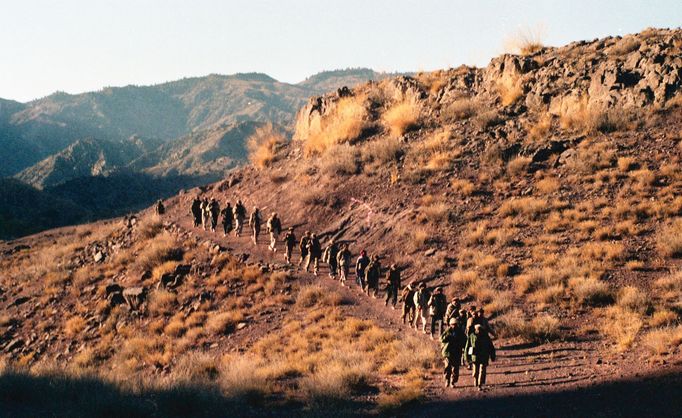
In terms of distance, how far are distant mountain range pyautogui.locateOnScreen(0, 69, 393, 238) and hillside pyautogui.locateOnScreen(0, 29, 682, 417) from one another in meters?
17.7

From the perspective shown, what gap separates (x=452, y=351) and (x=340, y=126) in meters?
21.7

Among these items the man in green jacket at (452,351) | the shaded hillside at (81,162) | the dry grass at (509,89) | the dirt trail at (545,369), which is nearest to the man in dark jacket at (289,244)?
the dirt trail at (545,369)

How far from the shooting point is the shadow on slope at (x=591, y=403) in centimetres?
786

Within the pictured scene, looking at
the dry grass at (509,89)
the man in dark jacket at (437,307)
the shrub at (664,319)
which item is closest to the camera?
the shrub at (664,319)

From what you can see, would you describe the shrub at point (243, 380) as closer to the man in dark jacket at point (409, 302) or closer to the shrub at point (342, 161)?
the man in dark jacket at point (409, 302)

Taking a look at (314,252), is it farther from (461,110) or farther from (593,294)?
(461,110)

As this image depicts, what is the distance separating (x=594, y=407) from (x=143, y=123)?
205 m

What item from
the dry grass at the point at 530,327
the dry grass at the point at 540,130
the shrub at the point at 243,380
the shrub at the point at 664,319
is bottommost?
the shrub at the point at 243,380

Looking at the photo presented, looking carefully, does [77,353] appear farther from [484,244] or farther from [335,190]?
[484,244]

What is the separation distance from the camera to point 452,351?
31.5ft

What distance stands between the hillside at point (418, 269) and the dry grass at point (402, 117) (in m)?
0.14

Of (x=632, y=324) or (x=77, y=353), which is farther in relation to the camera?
(x=77, y=353)

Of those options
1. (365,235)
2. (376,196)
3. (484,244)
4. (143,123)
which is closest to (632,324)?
(484,244)

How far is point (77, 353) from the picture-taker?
56.1ft
